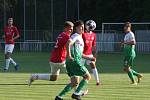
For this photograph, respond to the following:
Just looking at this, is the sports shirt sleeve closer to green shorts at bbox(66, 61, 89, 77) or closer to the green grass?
green shorts at bbox(66, 61, 89, 77)

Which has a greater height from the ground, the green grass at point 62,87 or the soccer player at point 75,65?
the soccer player at point 75,65

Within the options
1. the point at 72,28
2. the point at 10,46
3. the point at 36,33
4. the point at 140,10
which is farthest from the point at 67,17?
the point at 72,28

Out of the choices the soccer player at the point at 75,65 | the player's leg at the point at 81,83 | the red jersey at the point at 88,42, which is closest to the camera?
the soccer player at the point at 75,65

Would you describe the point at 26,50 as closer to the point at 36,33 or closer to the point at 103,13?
the point at 36,33

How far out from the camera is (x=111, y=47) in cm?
5350

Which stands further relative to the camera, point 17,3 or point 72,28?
point 17,3

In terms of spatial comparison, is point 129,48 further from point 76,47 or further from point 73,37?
point 73,37

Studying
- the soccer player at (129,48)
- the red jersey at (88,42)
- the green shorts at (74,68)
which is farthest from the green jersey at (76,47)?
the soccer player at (129,48)

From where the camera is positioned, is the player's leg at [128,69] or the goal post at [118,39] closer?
the player's leg at [128,69]

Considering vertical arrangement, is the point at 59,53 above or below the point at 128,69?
above

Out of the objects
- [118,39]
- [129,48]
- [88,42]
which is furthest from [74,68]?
[118,39]

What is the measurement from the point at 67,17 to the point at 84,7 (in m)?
5.80

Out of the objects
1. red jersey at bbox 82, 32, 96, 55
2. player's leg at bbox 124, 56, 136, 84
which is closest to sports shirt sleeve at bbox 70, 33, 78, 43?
red jersey at bbox 82, 32, 96, 55

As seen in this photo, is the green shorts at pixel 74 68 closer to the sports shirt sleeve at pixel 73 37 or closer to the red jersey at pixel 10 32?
the sports shirt sleeve at pixel 73 37
